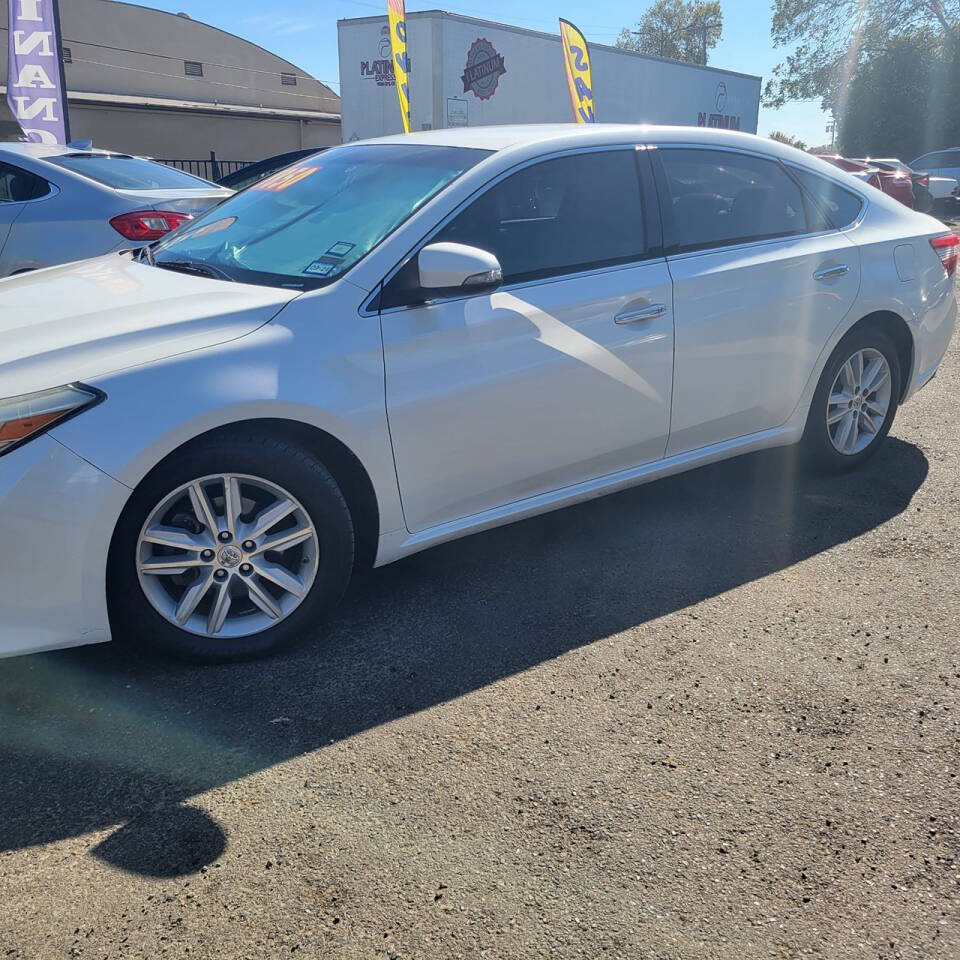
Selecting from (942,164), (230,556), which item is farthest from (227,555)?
(942,164)

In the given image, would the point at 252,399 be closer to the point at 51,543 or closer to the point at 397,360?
the point at 397,360

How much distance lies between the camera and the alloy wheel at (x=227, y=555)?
2877mm

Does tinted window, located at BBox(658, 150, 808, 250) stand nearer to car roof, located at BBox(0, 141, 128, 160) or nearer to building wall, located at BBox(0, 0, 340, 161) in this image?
car roof, located at BBox(0, 141, 128, 160)

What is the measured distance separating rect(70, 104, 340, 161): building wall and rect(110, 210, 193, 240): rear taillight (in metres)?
19.8

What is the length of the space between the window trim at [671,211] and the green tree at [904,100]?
37.1m

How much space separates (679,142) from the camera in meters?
4.07

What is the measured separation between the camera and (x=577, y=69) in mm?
19922

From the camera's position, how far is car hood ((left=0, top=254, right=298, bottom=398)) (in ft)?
9.06

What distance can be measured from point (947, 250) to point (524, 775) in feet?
12.6

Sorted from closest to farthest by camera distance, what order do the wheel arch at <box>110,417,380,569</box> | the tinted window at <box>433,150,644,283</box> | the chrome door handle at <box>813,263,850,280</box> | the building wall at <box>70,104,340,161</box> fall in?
the wheel arch at <box>110,417,380,569</box> < the tinted window at <box>433,150,644,283</box> < the chrome door handle at <box>813,263,850,280</box> < the building wall at <box>70,104,340,161</box>

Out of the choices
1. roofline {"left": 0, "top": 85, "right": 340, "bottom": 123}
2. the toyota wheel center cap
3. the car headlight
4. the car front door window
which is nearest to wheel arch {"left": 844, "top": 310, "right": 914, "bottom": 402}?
the car front door window

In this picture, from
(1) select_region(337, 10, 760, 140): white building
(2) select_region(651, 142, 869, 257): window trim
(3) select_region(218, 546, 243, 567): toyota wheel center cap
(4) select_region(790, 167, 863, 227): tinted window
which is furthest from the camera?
(1) select_region(337, 10, 760, 140): white building

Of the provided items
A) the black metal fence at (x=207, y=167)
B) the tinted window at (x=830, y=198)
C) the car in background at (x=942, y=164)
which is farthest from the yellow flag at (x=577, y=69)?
the tinted window at (x=830, y=198)

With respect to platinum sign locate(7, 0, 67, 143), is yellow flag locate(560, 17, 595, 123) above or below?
above
